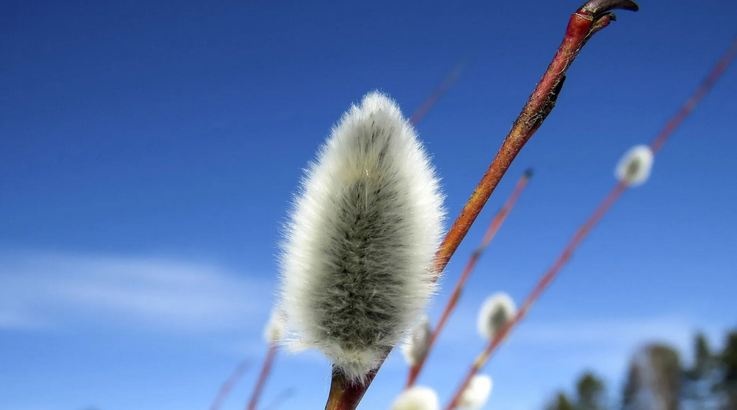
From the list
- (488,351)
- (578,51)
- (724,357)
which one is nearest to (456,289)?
(488,351)

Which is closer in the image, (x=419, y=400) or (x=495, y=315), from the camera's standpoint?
(x=419, y=400)

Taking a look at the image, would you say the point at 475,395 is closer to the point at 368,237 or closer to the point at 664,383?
the point at 368,237

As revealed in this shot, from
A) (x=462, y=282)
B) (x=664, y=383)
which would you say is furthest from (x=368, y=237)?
(x=664, y=383)

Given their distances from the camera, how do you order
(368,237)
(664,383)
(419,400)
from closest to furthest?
1. (419,400)
2. (368,237)
3. (664,383)

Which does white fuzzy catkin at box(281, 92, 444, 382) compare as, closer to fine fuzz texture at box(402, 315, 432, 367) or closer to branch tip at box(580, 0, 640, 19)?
fine fuzz texture at box(402, 315, 432, 367)

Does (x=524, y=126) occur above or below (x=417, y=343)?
above

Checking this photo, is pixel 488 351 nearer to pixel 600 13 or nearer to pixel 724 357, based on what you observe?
pixel 600 13

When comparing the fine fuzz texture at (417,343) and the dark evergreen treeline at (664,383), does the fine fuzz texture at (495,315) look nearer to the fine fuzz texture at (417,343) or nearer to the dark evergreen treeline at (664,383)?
the fine fuzz texture at (417,343)
